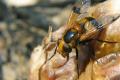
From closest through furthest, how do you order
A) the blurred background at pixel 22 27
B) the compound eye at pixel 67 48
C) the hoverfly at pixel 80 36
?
the hoverfly at pixel 80 36 → the compound eye at pixel 67 48 → the blurred background at pixel 22 27

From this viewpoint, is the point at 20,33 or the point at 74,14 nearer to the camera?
the point at 74,14

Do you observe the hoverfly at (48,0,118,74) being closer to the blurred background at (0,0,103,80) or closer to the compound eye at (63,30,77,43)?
the compound eye at (63,30,77,43)

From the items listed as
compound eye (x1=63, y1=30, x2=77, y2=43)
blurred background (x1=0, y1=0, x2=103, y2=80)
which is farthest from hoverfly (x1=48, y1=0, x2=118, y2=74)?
blurred background (x1=0, y1=0, x2=103, y2=80)

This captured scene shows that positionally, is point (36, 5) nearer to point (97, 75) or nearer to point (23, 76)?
point (23, 76)

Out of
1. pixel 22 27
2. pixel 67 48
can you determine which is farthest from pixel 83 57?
pixel 22 27

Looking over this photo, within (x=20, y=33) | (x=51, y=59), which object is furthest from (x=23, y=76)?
(x=51, y=59)

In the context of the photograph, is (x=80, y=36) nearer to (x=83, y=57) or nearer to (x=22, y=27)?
(x=83, y=57)

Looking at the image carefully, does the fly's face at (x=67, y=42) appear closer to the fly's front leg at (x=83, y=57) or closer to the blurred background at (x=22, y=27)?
the fly's front leg at (x=83, y=57)

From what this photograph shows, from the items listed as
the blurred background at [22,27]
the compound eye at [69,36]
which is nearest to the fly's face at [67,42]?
the compound eye at [69,36]
